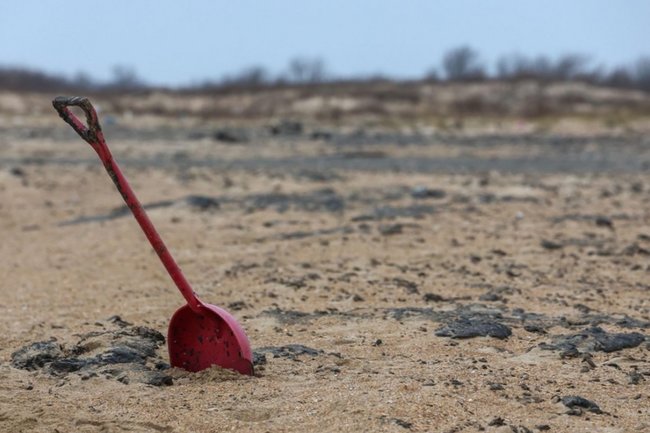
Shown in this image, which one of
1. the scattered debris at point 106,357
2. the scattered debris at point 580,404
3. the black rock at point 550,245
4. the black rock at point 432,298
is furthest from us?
the black rock at point 550,245

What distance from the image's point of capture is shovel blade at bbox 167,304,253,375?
372cm

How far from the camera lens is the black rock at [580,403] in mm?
3307

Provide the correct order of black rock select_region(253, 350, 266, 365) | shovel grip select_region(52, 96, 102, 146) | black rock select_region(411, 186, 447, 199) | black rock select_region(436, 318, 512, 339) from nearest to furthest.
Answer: shovel grip select_region(52, 96, 102, 146) → black rock select_region(253, 350, 266, 365) → black rock select_region(436, 318, 512, 339) → black rock select_region(411, 186, 447, 199)

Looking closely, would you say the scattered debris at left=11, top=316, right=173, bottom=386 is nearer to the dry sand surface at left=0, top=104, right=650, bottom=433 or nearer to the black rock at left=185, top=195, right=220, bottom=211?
the dry sand surface at left=0, top=104, right=650, bottom=433

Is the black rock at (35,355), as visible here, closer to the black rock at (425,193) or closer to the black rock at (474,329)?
the black rock at (474,329)

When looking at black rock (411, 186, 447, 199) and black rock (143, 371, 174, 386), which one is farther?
black rock (411, 186, 447, 199)

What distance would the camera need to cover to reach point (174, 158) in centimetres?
1731

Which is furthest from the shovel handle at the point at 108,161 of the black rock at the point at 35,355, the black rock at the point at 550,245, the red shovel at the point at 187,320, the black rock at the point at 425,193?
the black rock at the point at 425,193

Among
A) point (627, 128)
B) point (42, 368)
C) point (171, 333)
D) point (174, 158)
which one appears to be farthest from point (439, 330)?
point (627, 128)

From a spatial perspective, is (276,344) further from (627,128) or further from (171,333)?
(627,128)

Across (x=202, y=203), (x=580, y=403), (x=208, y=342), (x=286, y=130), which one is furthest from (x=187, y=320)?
(x=286, y=130)

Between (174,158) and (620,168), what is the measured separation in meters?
8.08

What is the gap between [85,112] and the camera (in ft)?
12.1

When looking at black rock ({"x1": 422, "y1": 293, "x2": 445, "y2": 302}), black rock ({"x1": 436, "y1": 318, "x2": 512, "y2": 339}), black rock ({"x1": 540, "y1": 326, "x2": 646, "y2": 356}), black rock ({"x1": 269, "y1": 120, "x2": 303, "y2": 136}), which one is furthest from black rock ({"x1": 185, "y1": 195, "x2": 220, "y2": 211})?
black rock ({"x1": 269, "y1": 120, "x2": 303, "y2": 136})
